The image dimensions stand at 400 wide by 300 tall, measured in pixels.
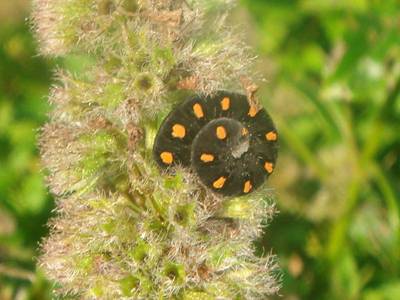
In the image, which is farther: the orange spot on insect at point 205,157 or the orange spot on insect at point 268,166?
the orange spot on insect at point 268,166

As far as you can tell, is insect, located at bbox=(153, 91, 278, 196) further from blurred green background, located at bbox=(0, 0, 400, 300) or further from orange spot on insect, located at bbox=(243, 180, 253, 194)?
blurred green background, located at bbox=(0, 0, 400, 300)

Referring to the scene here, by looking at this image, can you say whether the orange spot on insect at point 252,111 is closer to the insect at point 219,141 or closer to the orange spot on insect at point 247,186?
the insect at point 219,141

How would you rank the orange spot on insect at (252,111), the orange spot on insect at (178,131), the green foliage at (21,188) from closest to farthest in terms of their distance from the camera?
the orange spot on insect at (178,131)
the orange spot on insect at (252,111)
the green foliage at (21,188)

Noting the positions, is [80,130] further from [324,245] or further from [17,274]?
[324,245]

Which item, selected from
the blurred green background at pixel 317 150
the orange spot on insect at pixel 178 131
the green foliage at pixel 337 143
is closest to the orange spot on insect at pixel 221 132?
the orange spot on insect at pixel 178 131

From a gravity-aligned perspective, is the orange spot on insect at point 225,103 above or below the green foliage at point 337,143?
above

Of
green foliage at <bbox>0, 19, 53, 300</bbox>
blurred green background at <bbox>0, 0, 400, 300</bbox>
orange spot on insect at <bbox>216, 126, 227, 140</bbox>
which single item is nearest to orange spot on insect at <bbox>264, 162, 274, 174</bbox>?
orange spot on insect at <bbox>216, 126, 227, 140</bbox>
